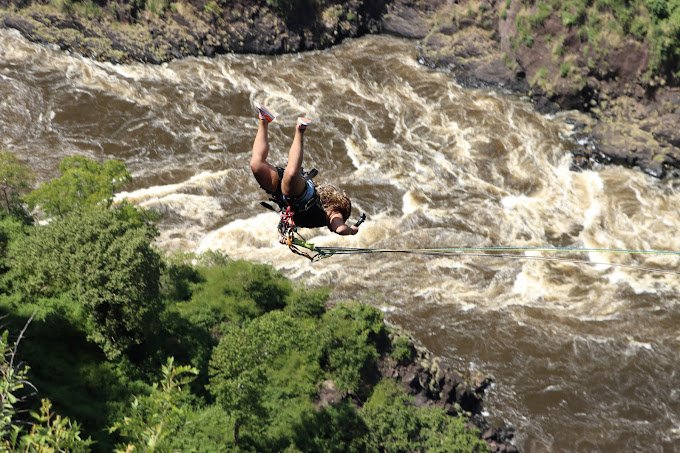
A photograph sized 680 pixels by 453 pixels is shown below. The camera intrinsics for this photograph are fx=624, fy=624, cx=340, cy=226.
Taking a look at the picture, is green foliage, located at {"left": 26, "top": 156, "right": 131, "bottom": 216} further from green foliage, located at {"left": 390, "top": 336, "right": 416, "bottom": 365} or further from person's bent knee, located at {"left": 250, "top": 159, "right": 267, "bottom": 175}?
person's bent knee, located at {"left": 250, "top": 159, "right": 267, "bottom": 175}

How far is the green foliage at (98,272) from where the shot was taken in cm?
1352

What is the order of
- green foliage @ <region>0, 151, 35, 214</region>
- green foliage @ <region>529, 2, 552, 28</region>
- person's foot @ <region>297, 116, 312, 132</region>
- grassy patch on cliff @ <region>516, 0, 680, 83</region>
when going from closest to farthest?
1. person's foot @ <region>297, 116, 312, 132</region>
2. green foliage @ <region>0, 151, 35, 214</region>
3. grassy patch on cliff @ <region>516, 0, 680, 83</region>
4. green foliage @ <region>529, 2, 552, 28</region>

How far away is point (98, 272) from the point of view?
44.0 ft

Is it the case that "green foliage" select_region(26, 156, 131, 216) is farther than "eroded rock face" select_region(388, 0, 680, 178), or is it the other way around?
"eroded rock face" select_region(388, 0, 680, 178)

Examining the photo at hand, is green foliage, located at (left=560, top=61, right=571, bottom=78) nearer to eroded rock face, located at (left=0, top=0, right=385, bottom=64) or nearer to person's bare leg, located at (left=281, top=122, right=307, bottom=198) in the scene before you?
eroded rock face, located at (left=0, top=0, right=385, bottom=64)

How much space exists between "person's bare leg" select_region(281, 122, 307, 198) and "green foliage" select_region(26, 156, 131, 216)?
40.2 feet

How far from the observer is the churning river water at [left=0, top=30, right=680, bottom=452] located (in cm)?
1817

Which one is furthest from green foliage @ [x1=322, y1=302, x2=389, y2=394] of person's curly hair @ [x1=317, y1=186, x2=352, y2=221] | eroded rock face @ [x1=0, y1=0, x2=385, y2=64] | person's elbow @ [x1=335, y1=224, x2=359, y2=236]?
eroded rock face @ [x1=0, y1=0, x2=385, y2=64]

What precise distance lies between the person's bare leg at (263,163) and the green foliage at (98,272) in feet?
26.6

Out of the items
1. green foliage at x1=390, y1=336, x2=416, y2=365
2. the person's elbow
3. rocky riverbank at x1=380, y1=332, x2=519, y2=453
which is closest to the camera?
the person's elbow

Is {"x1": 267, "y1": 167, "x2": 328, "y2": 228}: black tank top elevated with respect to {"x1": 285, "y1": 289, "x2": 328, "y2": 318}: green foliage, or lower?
elevated

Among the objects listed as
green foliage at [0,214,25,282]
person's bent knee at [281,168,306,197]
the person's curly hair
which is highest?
person's bent knee at [281,168,306,197]

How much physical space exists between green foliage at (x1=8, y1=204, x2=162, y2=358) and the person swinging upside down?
758cm

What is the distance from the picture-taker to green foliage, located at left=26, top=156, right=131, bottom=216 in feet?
56.3
